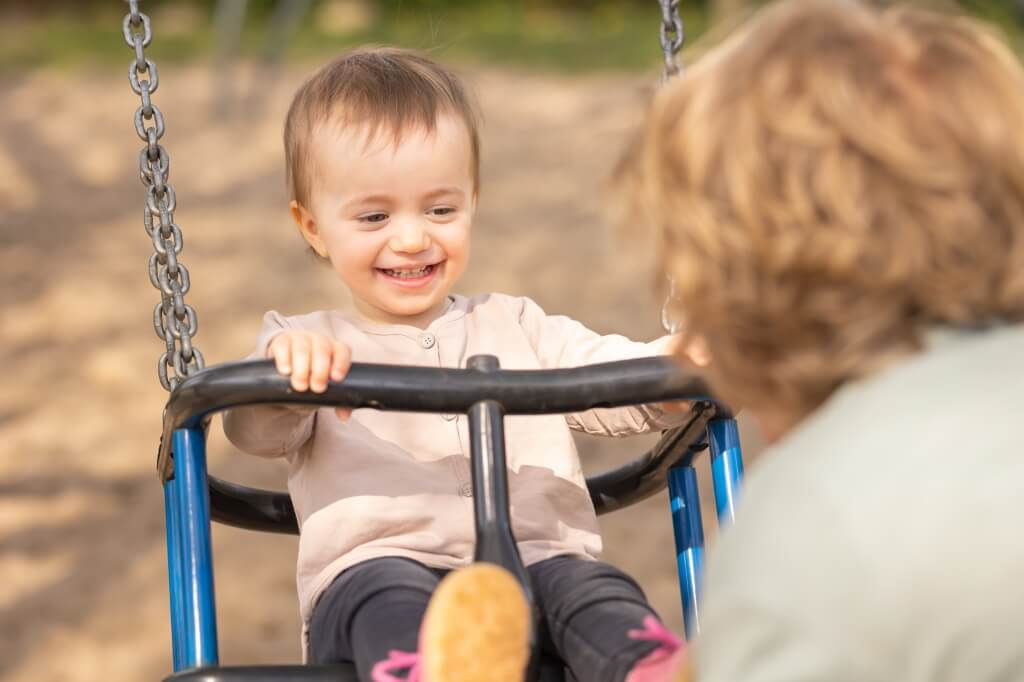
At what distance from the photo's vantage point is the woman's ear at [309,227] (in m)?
1.81

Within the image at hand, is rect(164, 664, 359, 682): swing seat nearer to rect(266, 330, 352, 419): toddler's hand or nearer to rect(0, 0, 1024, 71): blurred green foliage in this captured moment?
rect(266, 330, 352, 419): toddler's hand

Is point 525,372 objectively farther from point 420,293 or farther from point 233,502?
point 233,502

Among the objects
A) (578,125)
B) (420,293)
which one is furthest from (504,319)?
(578,125)

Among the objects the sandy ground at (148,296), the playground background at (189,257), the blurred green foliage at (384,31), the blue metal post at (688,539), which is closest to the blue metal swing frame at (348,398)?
the blue metal post at (688,539)

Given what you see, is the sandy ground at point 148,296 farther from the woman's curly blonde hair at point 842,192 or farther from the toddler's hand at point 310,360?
the woman's curly blonde hair at point 842,192

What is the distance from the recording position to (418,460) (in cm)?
164

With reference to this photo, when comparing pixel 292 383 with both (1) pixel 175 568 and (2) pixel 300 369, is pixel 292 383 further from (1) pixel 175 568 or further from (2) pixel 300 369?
(1) pixel 175 568

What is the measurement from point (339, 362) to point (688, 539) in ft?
1.68

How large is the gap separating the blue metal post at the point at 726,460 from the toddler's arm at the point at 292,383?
40cm

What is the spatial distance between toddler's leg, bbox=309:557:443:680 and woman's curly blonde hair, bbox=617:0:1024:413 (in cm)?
47

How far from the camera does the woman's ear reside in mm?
1812

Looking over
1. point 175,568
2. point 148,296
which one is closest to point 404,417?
point 175,568

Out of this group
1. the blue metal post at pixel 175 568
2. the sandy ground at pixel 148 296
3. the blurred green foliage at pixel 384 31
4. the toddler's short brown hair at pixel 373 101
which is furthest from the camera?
the blurred green foliage at pixel 384 31

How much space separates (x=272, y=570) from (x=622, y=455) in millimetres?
1285
